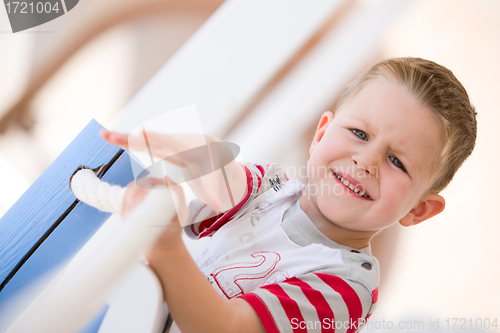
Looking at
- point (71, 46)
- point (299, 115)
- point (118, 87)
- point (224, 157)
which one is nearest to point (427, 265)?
point (299, 115)

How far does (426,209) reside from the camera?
0.42 meters

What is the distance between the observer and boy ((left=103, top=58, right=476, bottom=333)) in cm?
30

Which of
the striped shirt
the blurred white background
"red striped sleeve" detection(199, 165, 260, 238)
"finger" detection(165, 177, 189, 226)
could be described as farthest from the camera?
the blurred white background

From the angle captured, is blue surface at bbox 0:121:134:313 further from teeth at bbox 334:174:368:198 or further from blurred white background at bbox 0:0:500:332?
blurred white background at bbox 0:0:500:332

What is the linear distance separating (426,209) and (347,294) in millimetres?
165

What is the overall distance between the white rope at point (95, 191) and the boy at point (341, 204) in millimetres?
61

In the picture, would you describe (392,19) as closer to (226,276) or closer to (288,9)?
(288,9)

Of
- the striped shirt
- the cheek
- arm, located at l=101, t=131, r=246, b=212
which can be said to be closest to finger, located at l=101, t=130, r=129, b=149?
arm, located at l=101, t=131, r=246, b=212

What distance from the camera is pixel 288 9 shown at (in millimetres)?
570

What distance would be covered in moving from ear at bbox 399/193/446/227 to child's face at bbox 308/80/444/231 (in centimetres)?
2

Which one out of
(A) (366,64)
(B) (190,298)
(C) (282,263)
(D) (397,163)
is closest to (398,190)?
(D) (397,163)

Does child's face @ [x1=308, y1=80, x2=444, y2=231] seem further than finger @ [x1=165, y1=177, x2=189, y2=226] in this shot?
Yes

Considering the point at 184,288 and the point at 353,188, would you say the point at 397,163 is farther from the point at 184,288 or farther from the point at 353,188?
the point at 184,288

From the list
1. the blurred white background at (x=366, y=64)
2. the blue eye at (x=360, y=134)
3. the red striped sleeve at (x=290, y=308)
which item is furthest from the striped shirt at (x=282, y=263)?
the blurred white background at (x=366, y=64)
